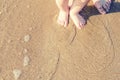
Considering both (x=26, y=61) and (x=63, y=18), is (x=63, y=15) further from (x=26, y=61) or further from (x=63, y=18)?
(x=26, y=61)

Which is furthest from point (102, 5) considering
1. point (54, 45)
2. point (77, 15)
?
point (54, 45)

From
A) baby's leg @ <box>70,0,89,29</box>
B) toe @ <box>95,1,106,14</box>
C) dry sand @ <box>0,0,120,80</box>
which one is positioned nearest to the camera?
dry sand @ <box>0,0,120,80</box>

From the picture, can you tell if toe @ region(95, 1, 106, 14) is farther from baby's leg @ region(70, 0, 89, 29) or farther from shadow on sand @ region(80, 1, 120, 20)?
baby's leg @ region(70, 0, 89, 29)

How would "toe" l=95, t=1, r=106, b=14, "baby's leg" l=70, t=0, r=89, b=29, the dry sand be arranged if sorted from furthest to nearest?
"toe" l=95, t=1, r=106, b=14 < "baby's leg" l=70, t=0, r=89, b=29 < the dry sand

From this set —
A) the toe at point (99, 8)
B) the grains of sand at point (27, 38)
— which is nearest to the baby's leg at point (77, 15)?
the toe at point (99, 8)

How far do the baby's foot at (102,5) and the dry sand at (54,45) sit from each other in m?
0.05

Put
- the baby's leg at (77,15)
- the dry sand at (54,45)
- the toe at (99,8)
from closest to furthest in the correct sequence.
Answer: the dry sand at (54,45)
the baby's leg at (77,15)
the toe at (99,8)

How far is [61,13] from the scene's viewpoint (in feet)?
10.4

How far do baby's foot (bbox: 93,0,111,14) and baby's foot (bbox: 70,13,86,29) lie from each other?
204mm

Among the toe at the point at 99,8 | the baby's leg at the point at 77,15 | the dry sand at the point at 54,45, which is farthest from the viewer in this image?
the toe at the point at 99,8

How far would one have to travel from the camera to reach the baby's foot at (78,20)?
10.2 ft

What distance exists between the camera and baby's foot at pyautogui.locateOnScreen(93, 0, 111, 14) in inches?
126

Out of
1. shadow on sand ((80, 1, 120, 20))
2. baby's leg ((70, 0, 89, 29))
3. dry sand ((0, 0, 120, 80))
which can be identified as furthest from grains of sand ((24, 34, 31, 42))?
shadow on sand ((80, 1, 120, 20))

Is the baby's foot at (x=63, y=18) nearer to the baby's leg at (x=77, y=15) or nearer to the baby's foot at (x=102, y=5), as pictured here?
the baby's leg at (x=77, y=15)
